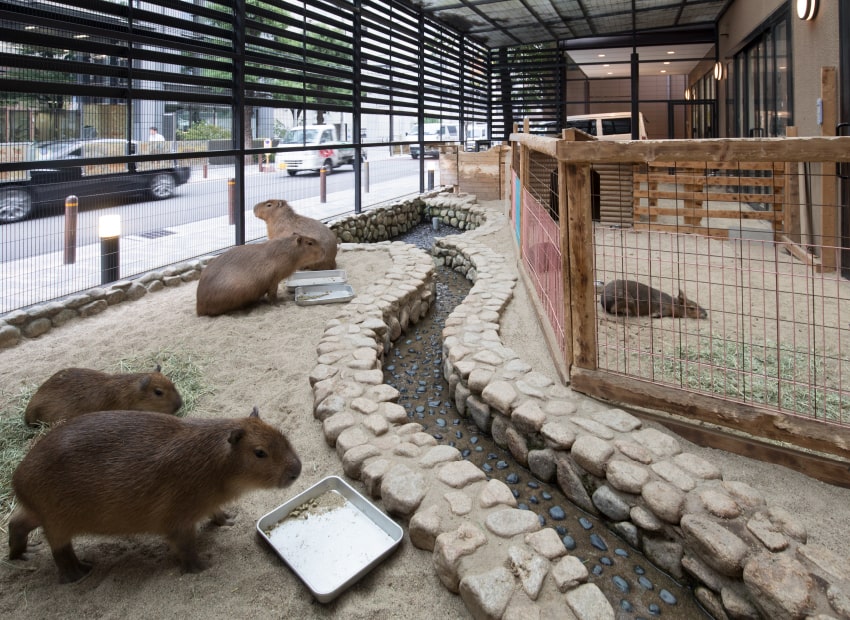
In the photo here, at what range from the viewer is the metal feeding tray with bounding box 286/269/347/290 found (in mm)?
5301

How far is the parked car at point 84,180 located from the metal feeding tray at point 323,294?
1.83 metres

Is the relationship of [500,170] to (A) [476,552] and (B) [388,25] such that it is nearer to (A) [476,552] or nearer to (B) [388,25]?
(B) [388,25]

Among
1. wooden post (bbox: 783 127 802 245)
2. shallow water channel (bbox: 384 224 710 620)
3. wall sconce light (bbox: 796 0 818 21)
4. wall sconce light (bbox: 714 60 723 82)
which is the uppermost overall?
wall sconce light (bbox: 714 60 723 82)

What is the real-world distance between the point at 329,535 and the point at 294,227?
14.2ft

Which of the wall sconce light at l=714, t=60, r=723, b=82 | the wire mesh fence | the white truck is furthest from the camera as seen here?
the wall sconce light at l=714, t=60, r=723, b=82

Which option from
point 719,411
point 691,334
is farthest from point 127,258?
point 719,411

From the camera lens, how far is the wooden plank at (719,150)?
2348 mm

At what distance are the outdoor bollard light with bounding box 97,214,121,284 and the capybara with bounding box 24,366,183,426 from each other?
8.64 ft

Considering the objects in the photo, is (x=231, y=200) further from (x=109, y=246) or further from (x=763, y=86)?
(x=763, y=86)

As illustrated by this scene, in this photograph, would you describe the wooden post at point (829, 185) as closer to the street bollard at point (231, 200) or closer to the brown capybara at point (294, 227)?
the brown capybara at point (294, 227)

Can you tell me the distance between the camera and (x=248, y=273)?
15.2 ft

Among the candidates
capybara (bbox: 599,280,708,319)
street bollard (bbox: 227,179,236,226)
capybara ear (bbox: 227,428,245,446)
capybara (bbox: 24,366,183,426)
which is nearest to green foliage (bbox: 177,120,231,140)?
street bollard (bbox: 227,179,236,226)

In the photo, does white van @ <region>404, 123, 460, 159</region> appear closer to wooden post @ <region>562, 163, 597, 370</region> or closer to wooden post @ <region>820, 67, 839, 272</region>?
wooden post @ <region>820, 67, 839, 272</region>

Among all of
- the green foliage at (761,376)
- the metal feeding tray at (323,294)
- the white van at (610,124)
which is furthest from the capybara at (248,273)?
the white van at (610,124)
